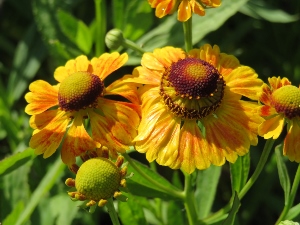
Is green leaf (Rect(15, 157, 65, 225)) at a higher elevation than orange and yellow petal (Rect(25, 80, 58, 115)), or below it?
below

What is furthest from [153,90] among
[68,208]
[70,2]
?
[70,2]

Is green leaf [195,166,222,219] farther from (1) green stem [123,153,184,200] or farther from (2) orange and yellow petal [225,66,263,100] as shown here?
(2) orange and yellow petal [225,66,263,100]

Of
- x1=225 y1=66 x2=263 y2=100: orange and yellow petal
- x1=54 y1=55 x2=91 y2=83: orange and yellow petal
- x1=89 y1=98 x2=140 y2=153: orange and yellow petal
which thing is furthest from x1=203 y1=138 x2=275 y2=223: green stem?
x1=54 y1=55 x2=91 y2=83: orange and yellow petal

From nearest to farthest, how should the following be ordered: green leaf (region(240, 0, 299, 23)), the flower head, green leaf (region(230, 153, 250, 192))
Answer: the flower head
green leaf (region(230, 153, 250, 192))
green leaf (region(240, 0, 299, 23))

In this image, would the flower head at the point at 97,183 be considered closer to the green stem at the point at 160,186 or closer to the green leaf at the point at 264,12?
the green stem at the point at 160,186

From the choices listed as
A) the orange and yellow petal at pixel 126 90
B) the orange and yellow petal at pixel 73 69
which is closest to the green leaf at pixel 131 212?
the orange and yellow petal at pixel 126 90

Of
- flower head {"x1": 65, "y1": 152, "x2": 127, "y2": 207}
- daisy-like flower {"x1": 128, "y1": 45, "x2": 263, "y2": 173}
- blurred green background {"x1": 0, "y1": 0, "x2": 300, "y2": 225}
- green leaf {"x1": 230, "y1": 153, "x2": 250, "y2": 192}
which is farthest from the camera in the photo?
blurred green background {"x1": 0, "y1": 0, "x2": 300, "y2": 225}

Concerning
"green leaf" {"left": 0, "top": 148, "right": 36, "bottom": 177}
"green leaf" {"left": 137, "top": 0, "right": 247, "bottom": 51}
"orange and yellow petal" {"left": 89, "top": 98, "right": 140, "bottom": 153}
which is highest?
"orange and yellow petal" {"left": 89, "top": 98, "right": 140, "bottom": 153}

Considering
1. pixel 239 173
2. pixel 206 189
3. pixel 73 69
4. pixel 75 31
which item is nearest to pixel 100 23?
pixel 75 31
